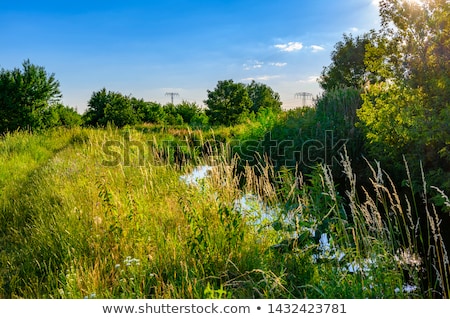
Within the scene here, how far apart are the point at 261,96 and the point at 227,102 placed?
1.94 meters

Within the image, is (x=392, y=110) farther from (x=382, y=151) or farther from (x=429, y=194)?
(x=429, y=194)

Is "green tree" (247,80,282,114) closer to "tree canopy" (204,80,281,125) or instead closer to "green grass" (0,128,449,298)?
"tree canopy" (204,80,281,125)

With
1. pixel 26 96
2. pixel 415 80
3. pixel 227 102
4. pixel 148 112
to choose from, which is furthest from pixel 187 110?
pixel 415 80

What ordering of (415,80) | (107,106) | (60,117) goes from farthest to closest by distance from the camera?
(60,117) → (107,106) → (415,80)

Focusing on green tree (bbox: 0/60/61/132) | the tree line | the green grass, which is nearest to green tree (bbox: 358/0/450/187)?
the green grass

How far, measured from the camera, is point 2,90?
49.1 feet

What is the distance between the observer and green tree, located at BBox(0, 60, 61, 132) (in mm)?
14680

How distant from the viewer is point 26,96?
15133 mm

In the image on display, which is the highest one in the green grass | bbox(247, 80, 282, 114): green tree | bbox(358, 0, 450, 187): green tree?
bbox(247, 80, 282, 114): green tree

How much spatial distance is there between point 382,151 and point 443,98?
1776 millimetres

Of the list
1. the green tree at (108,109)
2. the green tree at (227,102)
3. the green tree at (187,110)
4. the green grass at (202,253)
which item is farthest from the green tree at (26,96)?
the green tree at (187,110)

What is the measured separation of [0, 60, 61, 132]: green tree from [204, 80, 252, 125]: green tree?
8.57 metres

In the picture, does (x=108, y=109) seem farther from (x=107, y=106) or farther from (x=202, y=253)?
(x=202, y=253)
